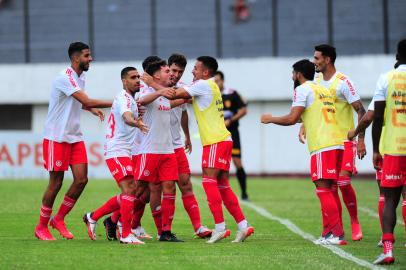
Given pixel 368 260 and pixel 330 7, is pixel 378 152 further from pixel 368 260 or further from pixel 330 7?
pixel 330 7

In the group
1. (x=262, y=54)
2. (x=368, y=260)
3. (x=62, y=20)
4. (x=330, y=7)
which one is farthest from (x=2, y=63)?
(x=368, y=260)

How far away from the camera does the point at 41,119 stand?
131 feet

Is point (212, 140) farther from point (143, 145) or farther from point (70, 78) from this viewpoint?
point (70, 78)

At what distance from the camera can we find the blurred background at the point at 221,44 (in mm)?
38250

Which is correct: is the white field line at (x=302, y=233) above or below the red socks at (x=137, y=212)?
below

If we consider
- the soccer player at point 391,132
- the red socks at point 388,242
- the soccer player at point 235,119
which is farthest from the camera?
the soccer player at point 235,119

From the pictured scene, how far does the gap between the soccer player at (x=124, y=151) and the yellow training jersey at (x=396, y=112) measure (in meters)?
2.92

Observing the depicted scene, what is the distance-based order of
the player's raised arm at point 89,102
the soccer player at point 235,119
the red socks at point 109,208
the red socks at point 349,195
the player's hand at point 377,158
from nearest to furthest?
the player's hand at point 377,158, the player's raised arm at point 89,102, the red socks at point 109,208, the red socks at point 349,195, the soccer player at point 235,119

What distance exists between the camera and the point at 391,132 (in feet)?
34.3

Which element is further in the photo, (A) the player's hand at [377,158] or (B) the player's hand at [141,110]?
(B) the player's hand at [141,110]

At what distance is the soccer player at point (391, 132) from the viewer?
34.0ft

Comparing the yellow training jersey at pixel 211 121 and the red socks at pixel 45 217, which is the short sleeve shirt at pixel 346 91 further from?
the red socks at pixel 45 217

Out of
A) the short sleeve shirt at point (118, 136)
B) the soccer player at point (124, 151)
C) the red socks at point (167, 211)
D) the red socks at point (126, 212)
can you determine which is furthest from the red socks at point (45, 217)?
the red socks at point (167, 211)

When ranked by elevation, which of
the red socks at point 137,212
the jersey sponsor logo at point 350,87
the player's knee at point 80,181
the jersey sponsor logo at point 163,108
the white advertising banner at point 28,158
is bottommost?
the white advertising banner at point 28,158
